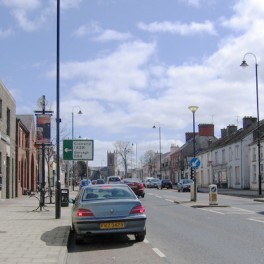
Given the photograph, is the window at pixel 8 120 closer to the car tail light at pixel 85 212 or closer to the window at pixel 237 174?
the car tail light at pixel 85 212

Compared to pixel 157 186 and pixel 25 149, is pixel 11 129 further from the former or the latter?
pixel 157 186

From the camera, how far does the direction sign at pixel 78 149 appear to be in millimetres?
25344

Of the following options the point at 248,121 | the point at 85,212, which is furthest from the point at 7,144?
the point at 248,121

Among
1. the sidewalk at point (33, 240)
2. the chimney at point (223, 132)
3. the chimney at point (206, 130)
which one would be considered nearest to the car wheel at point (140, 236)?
the sidewalk at point (33, 240)

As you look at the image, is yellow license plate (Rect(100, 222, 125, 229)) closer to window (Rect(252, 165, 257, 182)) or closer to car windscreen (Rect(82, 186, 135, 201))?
car windscreen (Rect(82, 186, 135, 201))

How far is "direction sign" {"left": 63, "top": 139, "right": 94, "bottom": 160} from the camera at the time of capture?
25.3 meters

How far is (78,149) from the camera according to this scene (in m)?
25.7

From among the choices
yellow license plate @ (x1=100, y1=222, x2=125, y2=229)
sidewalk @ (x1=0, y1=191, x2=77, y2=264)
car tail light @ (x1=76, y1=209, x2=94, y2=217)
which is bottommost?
sidewalk @ (x1=0, y1=191, x2=77, y2=264)

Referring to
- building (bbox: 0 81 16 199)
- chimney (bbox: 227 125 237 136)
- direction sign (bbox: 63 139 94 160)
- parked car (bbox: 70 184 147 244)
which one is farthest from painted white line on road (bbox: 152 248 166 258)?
chimney (bbox: 227 125 237 136)

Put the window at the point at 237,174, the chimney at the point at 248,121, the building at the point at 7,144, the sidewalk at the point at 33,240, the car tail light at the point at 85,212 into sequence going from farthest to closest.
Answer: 1. the chimney at the point at 248,121
2. the window at the point at 237,174
3. the building at the point at 7,144
4. the car tail light at the point at 85,212
5. the sidewalk at the point at 33,240

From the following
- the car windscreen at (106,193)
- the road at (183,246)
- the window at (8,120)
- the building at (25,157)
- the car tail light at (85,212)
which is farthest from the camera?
the building at (25,157)

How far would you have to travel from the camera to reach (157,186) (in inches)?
2918

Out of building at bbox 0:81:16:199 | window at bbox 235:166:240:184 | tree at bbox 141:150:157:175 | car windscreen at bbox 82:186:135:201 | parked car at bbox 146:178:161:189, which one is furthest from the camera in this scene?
tree at bbox 141:150:157:175

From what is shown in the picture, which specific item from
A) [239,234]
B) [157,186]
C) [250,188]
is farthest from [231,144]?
[239,234]
